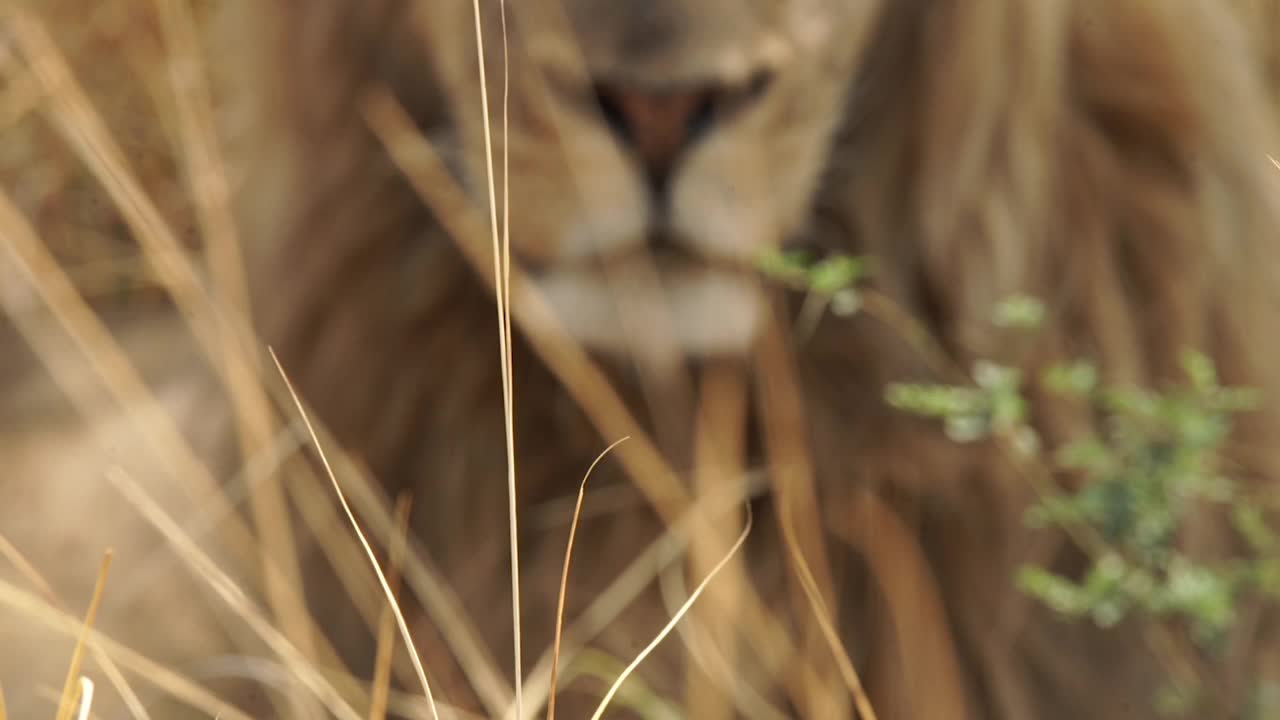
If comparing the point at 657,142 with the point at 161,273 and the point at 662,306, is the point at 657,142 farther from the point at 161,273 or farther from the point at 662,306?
the point at 161,273

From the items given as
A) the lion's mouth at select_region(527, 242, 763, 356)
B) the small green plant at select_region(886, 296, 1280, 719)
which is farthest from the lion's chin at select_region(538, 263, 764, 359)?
the small green plant at select_region(886, 296, 1280, 719)

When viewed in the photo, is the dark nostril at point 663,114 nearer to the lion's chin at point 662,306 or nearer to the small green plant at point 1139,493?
the lion's chin at point 662,306

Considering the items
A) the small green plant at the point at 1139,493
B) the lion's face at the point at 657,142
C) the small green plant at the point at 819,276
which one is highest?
the lion's face at the point at 657,142

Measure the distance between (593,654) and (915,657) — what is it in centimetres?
28

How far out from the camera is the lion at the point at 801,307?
132cm

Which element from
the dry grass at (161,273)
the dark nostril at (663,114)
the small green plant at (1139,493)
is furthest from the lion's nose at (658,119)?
the small green plant at (1139,493)

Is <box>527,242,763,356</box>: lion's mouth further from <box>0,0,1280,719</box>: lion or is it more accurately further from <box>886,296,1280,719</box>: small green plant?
<box>886,296,1280,719</box>: small green plant

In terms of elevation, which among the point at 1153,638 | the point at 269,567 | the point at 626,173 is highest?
the point at 626,173

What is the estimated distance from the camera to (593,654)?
5.05ft

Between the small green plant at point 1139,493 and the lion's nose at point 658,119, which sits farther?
the small green plant at point 1139,493

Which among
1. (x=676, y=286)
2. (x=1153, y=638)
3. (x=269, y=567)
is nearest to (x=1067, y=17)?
(x=676, y=286)

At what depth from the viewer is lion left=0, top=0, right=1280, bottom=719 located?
1.32 meters

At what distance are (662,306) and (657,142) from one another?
0.15 metres

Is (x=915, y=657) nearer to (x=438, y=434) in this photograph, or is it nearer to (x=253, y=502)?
(x=438, y=434)
